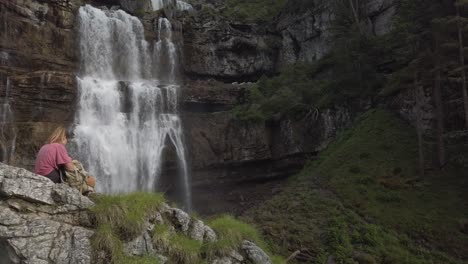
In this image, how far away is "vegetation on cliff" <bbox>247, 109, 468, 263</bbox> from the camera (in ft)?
48.4

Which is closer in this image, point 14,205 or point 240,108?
point 14,205

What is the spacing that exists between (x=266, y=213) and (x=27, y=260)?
1401 centimetres

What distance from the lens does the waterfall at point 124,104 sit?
2600 cm

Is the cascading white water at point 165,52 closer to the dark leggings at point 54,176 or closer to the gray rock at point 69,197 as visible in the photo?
the dark leggings at point 54,176

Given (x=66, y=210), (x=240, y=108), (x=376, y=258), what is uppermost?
(x=240, y=108)

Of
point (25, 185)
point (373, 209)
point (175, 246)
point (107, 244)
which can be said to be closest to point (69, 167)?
point (25, 185)

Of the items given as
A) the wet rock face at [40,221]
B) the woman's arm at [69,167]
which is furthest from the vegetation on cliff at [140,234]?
the woman's arm at [69,167]

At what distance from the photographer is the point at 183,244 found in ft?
24.2

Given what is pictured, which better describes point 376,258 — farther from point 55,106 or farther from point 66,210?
point 55,106

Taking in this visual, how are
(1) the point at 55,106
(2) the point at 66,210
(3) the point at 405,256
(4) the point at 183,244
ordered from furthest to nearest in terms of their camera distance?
(1) the point at 55,106 → (3) the point at 405,256 → (4) the point at 183,244 → (2) the point at 66,210

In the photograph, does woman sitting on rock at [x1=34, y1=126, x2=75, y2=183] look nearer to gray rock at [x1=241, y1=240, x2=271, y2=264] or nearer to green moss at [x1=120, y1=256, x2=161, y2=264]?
green moss at [x1=120, y1=256, x2=161, y2=264]

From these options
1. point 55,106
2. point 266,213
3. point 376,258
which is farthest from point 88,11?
point 376,258

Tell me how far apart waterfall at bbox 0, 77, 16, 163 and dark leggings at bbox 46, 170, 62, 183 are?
19.2 m

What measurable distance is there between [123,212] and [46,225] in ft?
4.21
